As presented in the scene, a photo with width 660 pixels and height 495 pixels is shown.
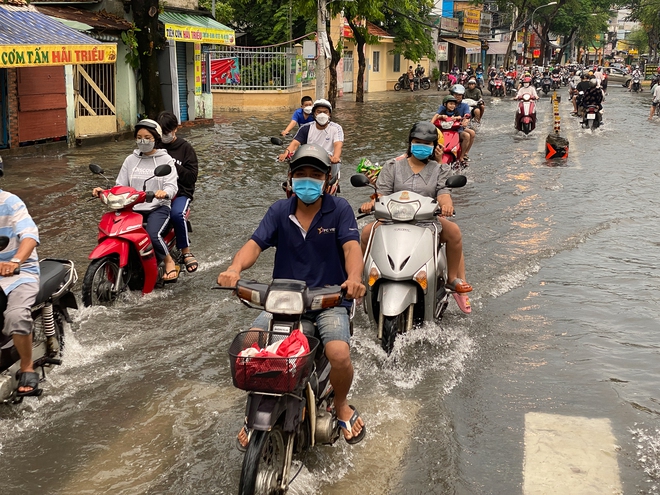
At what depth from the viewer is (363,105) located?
34281 millimetres

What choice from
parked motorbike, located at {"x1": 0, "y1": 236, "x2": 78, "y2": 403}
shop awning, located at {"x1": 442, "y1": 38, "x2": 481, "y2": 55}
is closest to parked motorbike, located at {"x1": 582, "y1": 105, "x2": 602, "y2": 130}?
parked motorbike, located at {"x1": 0, "y1": 236, "x2": 78, "y2": 403}

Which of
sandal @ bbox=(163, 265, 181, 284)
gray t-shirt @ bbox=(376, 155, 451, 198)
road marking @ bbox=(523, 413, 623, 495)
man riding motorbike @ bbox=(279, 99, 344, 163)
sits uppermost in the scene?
man riding motorbike @ bbox=(279, 99, 344, 163)

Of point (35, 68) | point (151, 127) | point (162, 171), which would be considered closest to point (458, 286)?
point (162, 171)

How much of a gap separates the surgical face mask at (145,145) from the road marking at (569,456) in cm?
423

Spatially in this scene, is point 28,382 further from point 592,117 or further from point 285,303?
point 592,117

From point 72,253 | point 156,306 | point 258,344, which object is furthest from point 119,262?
point 258,344

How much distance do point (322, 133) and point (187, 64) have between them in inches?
622

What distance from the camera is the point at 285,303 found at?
3.70 m

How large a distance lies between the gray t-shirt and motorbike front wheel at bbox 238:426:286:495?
3363 millimetres

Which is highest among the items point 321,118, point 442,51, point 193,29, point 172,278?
point 442,51

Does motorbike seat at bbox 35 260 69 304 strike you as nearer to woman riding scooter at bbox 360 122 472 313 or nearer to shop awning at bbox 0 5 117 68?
woman riding scooter at bbox 360 122 472 313

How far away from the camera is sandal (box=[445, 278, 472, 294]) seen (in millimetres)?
6590

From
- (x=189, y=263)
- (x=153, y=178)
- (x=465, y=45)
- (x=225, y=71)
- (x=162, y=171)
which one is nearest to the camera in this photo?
(x=162, y=171)

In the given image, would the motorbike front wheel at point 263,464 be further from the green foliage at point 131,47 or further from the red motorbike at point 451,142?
the green foliage at point 131,47
